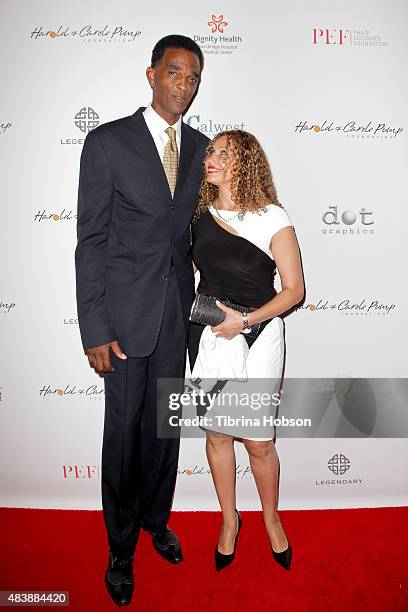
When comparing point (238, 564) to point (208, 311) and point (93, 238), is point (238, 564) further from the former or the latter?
point (93, 238)

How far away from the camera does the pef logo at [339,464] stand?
9.14ft

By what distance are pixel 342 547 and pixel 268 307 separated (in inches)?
49.1

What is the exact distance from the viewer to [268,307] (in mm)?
2008

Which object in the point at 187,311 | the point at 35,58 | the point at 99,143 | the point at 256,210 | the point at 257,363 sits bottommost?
the point at 257,363

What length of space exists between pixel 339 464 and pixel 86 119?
2.17 metres

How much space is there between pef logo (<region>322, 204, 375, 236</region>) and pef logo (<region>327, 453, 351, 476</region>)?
1.18 meters

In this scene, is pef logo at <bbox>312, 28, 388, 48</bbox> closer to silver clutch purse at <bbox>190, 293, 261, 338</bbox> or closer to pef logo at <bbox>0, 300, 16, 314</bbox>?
silver clutch purse at <bbox>190, 293, 261, 338</bbox>

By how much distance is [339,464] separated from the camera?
2.79 meters

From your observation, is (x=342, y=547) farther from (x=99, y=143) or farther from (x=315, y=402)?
(x=99, y=143)

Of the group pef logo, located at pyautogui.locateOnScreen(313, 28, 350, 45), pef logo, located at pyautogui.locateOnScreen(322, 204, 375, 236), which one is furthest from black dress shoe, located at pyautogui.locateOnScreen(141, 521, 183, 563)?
pef logo, located at pyautogui.locateOnScreen(313, 28, 350, 45)

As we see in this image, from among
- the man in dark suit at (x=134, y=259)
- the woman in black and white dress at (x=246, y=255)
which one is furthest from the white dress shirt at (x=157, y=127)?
the woman in black and white dress at (x=246, y=255)

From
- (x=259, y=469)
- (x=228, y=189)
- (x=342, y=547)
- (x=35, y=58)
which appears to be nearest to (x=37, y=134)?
(x=35, y=58)

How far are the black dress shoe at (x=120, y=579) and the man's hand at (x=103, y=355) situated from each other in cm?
82

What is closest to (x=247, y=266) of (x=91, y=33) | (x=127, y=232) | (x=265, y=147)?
(x=127, y=232)
